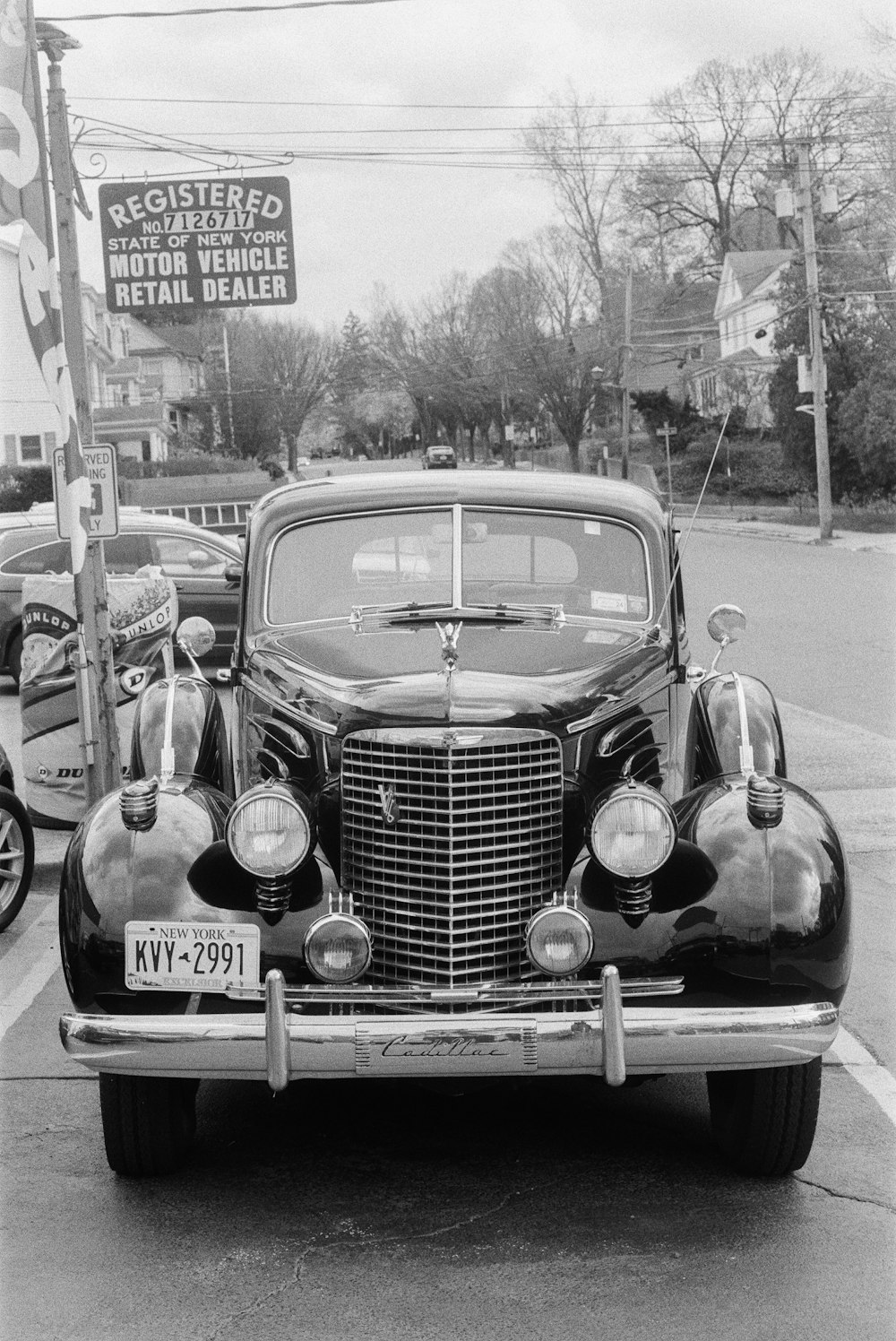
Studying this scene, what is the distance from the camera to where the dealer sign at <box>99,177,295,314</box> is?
2059cm

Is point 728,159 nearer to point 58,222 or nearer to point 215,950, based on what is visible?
point 58,222

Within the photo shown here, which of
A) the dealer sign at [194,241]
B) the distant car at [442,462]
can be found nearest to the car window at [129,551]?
the distant car at [442,462]

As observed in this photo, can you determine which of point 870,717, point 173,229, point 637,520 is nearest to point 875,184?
point 173,229

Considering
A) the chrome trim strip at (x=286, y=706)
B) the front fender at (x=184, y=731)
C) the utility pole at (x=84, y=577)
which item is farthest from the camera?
the utility pole at (x=84, y=577)

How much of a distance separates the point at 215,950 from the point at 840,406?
1499 inches

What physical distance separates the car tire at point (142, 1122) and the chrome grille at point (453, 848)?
684mm

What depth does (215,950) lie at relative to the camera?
166 inches

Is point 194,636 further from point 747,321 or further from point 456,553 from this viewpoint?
point 747,321

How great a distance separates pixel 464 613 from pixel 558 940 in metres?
1.45

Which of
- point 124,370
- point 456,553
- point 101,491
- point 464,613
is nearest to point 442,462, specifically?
point 101,491

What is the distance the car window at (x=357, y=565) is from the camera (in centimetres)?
549

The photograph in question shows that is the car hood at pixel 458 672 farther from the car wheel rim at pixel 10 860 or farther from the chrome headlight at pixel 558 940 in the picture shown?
the car wheel rim at pixel 10 860

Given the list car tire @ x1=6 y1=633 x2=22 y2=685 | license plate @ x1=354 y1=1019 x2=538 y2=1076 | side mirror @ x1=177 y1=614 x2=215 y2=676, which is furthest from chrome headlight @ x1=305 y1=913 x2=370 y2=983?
car tire @ x1=6 y1=633 x2=22 y2=685

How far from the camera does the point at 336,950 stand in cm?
421
